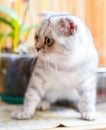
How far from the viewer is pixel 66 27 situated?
2.65ft

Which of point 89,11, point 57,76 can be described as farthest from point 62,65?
point 89,11

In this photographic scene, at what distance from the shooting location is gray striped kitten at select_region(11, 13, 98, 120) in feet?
2.69

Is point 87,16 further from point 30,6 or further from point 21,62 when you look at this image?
point 21,62

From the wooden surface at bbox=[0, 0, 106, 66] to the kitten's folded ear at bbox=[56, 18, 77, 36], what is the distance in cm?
48

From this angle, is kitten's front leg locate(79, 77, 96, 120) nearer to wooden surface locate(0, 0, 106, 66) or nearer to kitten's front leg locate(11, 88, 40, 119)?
kitten's front leg locate(11, 88, 40, 119)

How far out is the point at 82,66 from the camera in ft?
3.01

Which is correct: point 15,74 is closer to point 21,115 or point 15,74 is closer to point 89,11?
point 21,115

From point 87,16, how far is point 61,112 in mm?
531

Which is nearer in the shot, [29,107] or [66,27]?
[66,27]

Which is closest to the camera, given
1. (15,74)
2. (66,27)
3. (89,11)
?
(66,27)

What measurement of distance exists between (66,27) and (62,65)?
5.3 inches

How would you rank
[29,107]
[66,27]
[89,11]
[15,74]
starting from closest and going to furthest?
1. [66,27]
2. [29,107]
3. [15,74]
4. [89,11]

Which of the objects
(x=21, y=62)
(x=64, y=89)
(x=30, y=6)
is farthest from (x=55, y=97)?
(x=30, y=6)

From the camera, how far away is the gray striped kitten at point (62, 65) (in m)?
0.82
